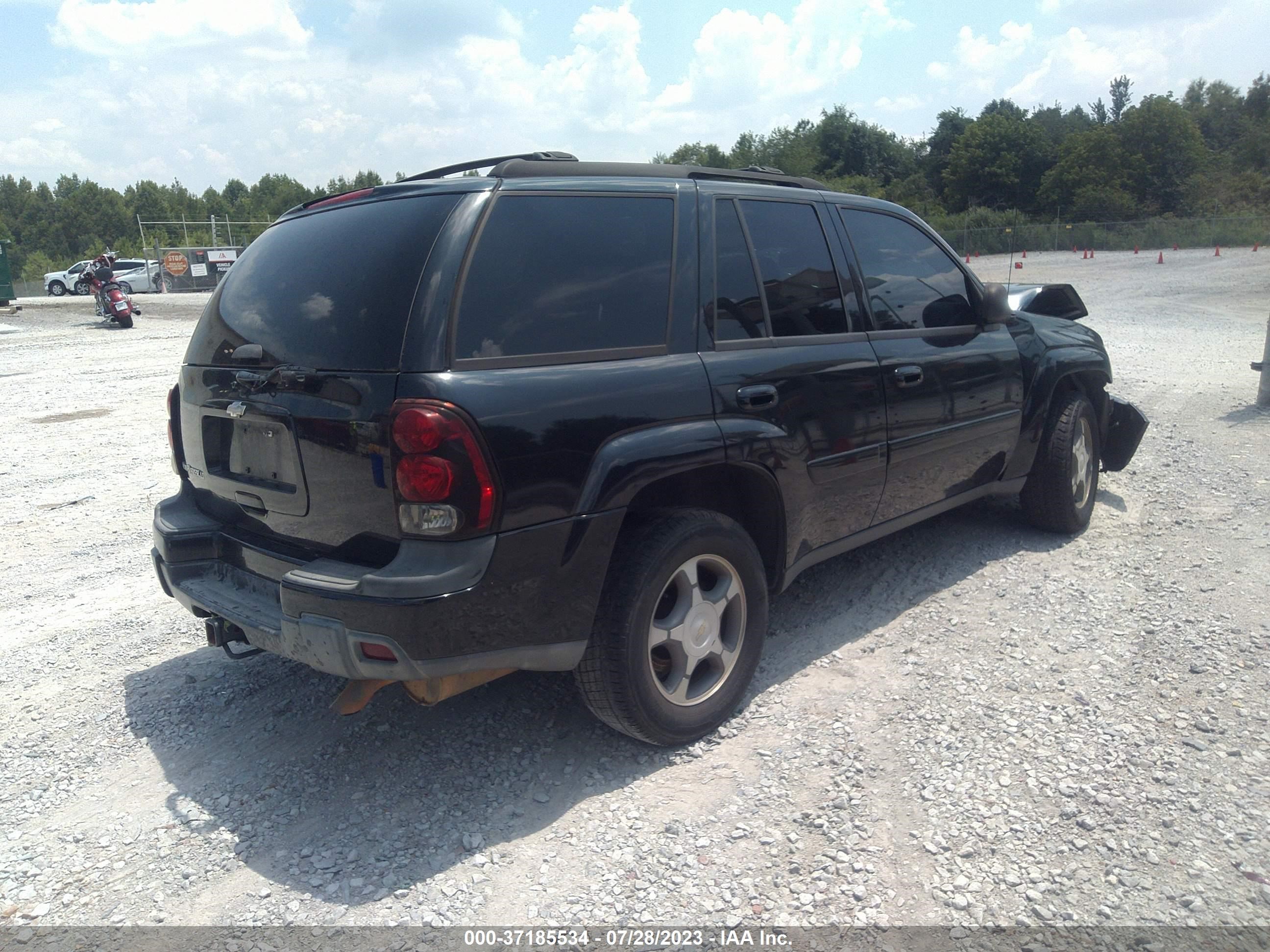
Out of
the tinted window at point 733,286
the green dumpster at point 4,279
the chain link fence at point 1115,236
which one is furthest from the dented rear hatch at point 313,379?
the chain link fence at point 1115,236

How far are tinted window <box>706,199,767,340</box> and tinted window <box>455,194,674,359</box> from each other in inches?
9.5

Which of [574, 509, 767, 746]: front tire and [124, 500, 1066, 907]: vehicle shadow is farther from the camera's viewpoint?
[574, 509, 767, 746]: front tire

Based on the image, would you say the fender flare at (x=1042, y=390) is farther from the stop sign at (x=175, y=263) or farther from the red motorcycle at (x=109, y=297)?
the stop sign at (x=175, y=263)

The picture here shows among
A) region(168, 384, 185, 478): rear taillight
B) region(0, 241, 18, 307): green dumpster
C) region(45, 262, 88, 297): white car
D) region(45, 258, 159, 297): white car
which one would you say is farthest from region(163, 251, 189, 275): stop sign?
region(168, 384, 185, 478): rear taillight

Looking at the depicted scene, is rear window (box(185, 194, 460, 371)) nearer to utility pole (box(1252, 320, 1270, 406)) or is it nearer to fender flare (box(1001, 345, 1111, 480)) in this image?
fender flare (box(1001, 345, 1111, 480))

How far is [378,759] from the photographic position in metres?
3.41

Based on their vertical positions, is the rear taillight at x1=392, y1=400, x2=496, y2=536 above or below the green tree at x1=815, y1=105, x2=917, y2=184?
below

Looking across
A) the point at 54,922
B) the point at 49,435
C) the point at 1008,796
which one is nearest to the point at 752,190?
the point at 1008,796

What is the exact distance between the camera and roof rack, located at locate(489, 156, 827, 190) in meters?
3.19

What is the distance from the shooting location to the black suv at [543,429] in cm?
275

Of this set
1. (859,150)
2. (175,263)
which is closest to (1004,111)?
(859,150)

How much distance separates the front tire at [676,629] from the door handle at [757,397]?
0.43m

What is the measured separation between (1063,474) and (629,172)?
10.7ft

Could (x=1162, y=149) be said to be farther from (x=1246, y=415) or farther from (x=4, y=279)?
(x=4, y=279)
